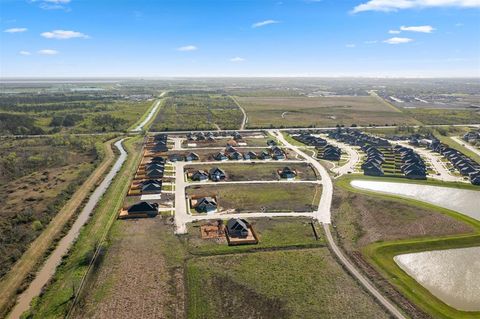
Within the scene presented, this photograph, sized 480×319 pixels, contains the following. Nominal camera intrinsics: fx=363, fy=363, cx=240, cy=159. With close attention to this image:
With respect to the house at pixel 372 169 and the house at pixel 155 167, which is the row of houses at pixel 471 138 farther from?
the house at pixel 155 167

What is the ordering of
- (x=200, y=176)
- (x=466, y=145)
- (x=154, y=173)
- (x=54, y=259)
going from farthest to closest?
(x=466, y=145) < (x=154, y=173) < (x=200, y=176) < (x=54, y=259)

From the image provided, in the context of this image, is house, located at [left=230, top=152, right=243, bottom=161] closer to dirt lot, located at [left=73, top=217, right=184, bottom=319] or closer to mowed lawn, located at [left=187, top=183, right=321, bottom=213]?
mowed lawn, located at [left=187, top=183, right=321, bottom=213]

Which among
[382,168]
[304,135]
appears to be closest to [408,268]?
[382,168]

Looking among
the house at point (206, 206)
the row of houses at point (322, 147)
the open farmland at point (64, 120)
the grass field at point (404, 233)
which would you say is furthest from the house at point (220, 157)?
the open farmland at point (64, 120)

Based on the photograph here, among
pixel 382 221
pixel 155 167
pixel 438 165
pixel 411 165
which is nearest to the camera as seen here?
pixel 382 221

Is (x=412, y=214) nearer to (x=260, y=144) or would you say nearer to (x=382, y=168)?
(x=382, y=168)

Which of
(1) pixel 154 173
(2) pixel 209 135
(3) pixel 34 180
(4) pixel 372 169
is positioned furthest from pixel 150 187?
(2) pixel 209 135

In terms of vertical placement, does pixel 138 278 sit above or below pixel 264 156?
below

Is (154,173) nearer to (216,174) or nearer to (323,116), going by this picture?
(216,174)
